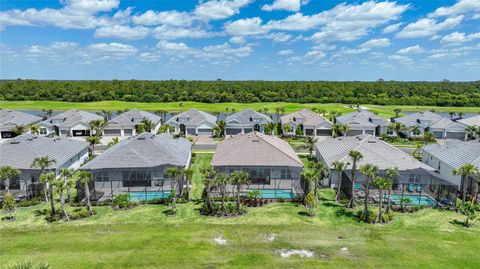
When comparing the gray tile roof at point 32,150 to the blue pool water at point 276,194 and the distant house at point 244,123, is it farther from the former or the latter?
the distant house at point 244,123

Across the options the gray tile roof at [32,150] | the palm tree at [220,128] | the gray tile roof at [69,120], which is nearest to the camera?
the gray tile roof at [32,150]

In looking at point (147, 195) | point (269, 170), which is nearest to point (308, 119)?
point (269, 170)

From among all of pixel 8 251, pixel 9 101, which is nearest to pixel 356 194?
pixel 8 251

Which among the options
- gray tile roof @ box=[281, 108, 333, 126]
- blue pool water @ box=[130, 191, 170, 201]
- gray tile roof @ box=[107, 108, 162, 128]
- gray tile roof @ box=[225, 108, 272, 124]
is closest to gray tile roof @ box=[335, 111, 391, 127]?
gray tile roof @ box=[281, 108, 333, 126]

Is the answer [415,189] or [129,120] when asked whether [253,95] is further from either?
Answer: [415,189]

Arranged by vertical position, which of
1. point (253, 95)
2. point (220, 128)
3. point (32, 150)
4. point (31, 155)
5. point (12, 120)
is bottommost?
point (31, 155)

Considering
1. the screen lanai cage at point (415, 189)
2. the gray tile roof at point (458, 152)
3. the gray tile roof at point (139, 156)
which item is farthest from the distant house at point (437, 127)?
the gray tile roof at point (139, 156)

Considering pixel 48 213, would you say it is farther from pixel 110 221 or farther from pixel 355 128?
pixel 355 128
